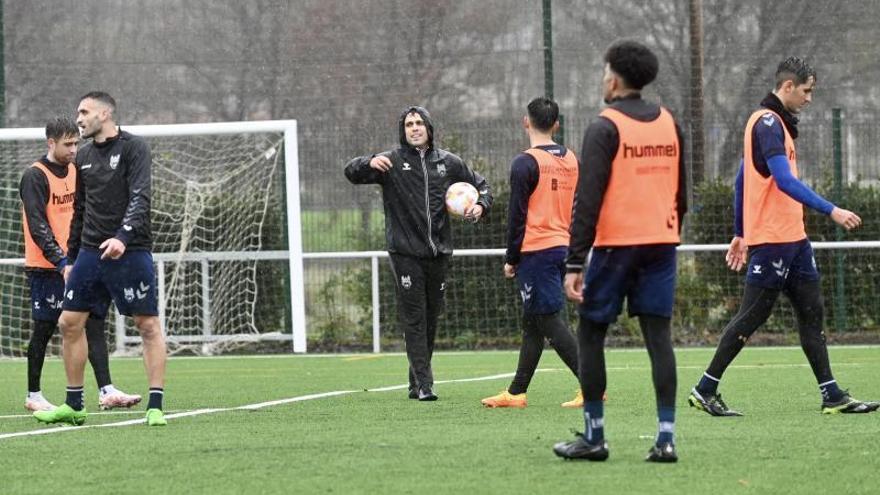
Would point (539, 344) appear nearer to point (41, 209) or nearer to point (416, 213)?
point (416, 213)

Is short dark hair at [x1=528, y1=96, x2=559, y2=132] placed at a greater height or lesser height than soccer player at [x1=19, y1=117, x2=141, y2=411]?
greater

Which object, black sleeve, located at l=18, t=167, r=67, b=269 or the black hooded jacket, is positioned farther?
the black hooded jacket

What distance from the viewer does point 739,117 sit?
1847 cm

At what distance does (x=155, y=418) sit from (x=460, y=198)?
282 centimetres

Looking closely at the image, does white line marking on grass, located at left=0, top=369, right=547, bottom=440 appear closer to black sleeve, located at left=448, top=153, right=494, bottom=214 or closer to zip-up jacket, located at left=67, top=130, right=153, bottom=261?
zip-up jacket, located at left=67, top=130, right=153, bottom=261

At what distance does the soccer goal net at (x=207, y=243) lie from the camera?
701 inches

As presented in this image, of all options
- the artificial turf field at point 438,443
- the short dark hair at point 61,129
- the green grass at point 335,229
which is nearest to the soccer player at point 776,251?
the artificial turf field at point 438,443

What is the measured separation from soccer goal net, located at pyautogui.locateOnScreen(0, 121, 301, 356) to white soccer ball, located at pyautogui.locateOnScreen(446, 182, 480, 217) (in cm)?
703

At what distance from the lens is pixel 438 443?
755cm

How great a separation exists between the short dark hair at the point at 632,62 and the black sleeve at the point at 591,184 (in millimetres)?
228

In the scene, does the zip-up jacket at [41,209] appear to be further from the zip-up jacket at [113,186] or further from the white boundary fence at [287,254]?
the white boundary fence at [287,254]

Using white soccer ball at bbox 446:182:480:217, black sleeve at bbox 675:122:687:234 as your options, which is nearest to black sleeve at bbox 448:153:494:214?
white soccer ball at bbox 446:182:480:217

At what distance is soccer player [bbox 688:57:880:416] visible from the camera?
8.98 metres

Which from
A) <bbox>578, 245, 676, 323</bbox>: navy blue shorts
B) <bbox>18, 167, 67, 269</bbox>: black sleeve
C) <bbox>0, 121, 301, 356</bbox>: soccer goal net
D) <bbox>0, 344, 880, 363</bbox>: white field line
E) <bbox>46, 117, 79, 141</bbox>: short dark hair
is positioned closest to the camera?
<bbox>578, 245, 676, 323</bbox>: navy blue shorts
